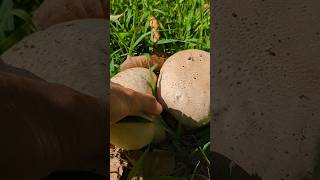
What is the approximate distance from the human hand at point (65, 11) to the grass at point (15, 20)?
17 millimetres

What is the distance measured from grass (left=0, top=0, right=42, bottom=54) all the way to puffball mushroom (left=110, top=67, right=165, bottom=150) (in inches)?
19.7

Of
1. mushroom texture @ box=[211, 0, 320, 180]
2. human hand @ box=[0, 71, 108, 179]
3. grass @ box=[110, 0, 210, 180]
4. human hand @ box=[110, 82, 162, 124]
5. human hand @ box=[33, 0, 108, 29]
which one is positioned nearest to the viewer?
human hand @ box=[0, 71, 108, 179]

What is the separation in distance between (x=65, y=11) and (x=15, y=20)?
4.8 inches

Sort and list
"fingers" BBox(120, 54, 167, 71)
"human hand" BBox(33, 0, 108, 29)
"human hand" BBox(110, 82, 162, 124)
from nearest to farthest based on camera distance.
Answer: "human hand" BBox(33, 0, 108, 29) → "human hand" BBox(110, 82, 162, 124) → "fingers" BBox(120, 54, 167, 71)

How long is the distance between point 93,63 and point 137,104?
39cm

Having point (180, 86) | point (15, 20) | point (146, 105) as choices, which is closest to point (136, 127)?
point (146, 105)

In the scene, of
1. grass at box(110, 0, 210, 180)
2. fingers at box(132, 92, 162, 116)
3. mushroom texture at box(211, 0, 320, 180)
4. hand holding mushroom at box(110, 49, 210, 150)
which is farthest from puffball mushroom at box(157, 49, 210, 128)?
mushroom texture at box(211, 0, 320, 180)

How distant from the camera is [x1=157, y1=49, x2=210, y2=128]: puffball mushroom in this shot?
1.95 m

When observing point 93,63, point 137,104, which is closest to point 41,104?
point 93,63

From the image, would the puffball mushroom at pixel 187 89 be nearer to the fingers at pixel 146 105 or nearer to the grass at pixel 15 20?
the fingers at pixel 146 105

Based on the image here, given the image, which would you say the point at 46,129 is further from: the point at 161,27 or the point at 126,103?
the point at 161,27

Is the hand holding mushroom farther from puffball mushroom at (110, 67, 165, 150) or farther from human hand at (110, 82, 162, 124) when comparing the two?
human hand at (110, 82, 162, 124)

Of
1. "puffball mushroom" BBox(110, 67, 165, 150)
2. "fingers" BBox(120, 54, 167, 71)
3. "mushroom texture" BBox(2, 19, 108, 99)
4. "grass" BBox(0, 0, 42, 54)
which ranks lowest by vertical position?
"puffball mushroom" BBox(110, 67, 165, 150)

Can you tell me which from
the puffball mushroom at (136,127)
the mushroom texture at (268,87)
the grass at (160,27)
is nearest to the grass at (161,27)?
the grass at (160,27)
